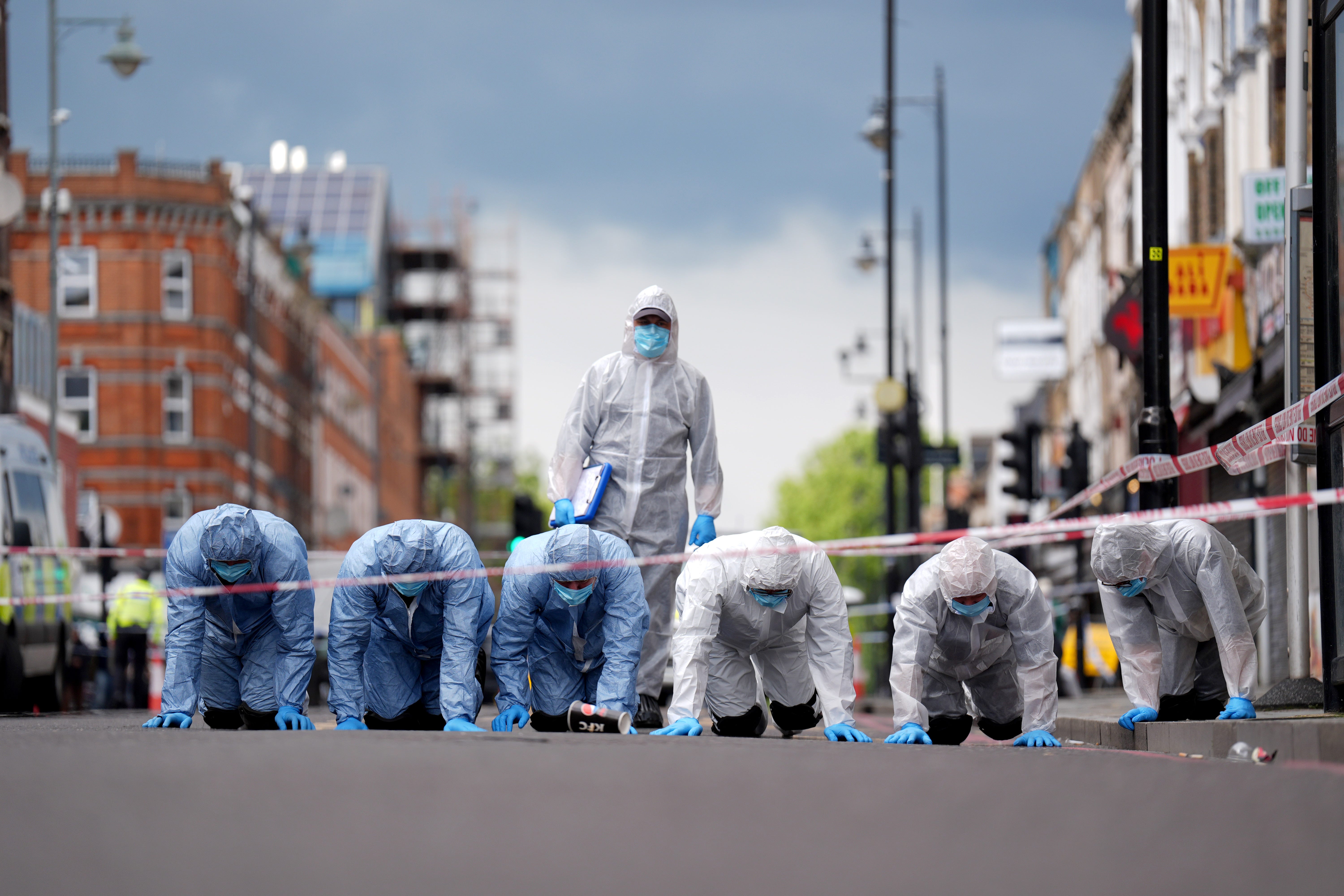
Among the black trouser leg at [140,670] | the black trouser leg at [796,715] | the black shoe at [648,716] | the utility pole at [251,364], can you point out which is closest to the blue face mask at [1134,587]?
the black trouser leg at [796,715]

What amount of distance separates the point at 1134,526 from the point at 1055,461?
47.8 metres

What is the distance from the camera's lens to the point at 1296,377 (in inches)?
477

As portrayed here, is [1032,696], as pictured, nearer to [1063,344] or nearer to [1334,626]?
[1334,626]

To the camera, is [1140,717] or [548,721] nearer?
[1140,717]

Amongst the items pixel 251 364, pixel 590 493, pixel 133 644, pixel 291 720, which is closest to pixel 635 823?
pixel 291 720

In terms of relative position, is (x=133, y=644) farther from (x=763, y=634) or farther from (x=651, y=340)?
(x=763, y=634)

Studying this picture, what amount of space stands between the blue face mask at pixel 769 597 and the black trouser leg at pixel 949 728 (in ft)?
3.44

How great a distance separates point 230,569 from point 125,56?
23.4 m

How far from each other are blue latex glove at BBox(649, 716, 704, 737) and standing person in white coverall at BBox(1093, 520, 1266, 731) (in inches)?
80.6

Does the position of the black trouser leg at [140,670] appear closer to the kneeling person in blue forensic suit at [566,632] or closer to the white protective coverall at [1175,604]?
the kneeling person in blue forensic suit at [566,632]

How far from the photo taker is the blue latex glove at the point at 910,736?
10664 millimetres

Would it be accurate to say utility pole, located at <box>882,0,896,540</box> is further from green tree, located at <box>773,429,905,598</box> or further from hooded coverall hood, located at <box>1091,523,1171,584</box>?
green tree, located at <box>773,429,905,598</box>

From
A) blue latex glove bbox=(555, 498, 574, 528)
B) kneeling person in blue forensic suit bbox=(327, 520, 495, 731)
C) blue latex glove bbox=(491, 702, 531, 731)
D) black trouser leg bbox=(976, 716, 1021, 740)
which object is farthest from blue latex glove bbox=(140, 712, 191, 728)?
black trouser leg bbox=(976, 716, 1021, 740)

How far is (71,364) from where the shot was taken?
5400 cm
